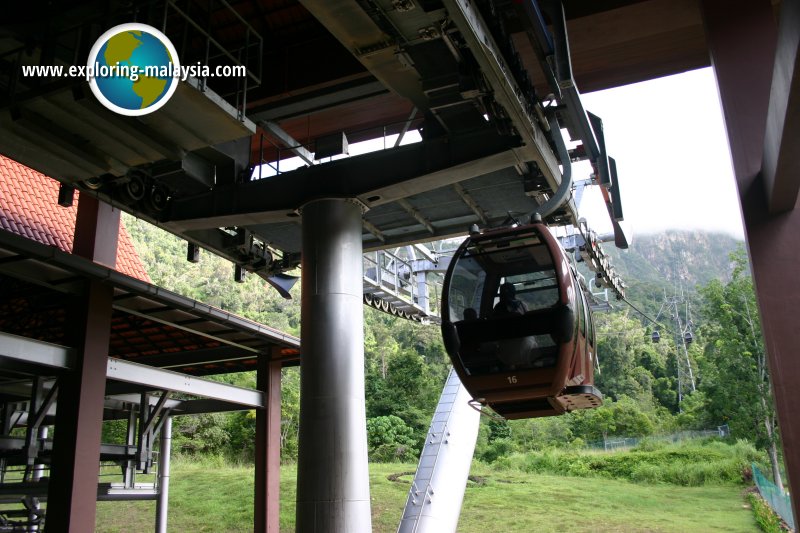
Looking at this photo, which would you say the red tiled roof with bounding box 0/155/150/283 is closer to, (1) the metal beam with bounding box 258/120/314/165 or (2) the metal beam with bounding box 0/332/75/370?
(2) the metal beam with bounding box 0/332/75/370

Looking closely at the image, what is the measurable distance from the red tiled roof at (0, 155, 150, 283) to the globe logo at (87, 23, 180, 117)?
5.46 m

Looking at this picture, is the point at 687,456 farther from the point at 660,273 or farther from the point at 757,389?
the point at 660,273

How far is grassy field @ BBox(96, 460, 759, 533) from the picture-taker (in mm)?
25703

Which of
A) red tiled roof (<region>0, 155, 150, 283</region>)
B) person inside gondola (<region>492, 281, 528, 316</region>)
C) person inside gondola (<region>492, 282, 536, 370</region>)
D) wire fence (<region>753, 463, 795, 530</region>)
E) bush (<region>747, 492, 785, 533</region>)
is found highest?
red tiled roof (<region>0, 155, 150, 283</region>)

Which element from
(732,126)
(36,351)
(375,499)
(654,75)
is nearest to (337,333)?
(36,351)

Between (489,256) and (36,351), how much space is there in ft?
22.1

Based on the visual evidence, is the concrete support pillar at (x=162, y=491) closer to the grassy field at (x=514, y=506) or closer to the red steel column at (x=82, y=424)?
the red steel column at (x=82, y=424)

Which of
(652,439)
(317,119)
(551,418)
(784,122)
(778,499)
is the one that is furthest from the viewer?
(551,418)

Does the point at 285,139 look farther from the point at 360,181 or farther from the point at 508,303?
the point at 508,303

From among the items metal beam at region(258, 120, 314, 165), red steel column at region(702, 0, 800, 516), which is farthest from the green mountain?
red steel column at region(702, 0, 800, 516)

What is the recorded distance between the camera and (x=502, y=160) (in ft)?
32.1

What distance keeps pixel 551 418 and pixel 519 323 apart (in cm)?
4407

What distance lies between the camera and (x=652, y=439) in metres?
44.8

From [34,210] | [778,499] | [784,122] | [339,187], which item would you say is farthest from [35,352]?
[778,499]
